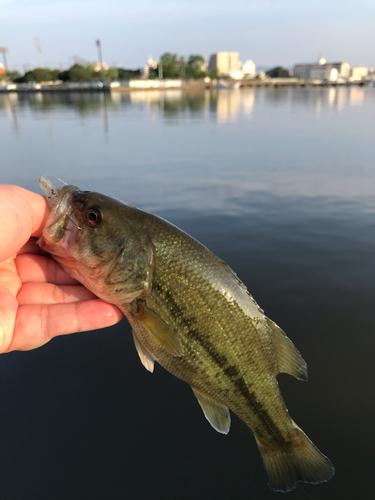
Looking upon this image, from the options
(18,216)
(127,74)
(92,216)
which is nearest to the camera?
(92,216)

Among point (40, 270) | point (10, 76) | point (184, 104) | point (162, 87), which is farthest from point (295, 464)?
point (10, 76)

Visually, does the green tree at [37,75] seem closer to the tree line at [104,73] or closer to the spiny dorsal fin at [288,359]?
the tree line at [104,73]

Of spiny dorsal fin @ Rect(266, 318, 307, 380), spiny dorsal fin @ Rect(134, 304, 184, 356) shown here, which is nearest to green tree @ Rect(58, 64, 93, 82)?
spiny dorsal fin @ Rect(134, 304, 184, 356)

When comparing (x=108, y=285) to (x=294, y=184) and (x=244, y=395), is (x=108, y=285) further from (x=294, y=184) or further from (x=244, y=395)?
(x=294, y=184)

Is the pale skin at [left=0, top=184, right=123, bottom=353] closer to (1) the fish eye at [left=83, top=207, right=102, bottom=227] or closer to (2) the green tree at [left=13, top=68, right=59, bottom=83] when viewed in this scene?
(1) the fish eye at [left=83, top=207, right=102, bottom=227]

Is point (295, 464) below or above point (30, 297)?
below

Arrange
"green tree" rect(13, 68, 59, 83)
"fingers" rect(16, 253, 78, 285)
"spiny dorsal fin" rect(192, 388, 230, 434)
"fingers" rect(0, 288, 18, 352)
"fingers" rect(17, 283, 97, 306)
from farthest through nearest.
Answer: "green tree" rect(13, 68, 59, 83) → "fingers" rect(16, 253, 78, 285) → "fingers" rect(17, 283, 97, 306) → "fingers" rect(0, 288, 18, 352) → "spiny dorsal fin" rect(192, 388, 230, 434)

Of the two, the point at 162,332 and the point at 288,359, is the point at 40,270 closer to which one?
the point at 162,332
